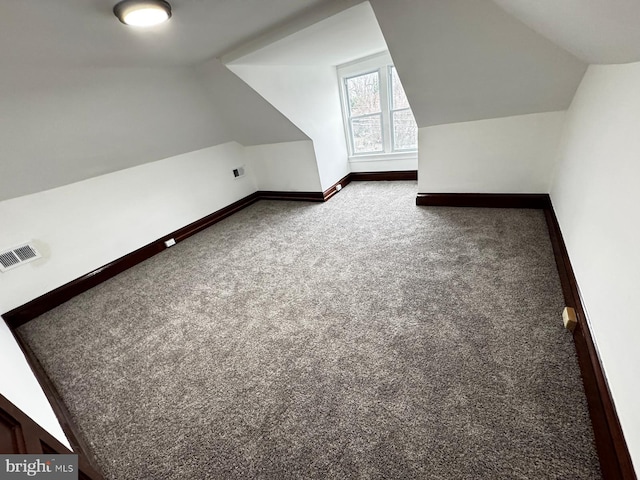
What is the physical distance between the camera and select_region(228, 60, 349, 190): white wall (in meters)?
2.60

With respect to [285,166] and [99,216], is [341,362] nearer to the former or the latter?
[99,216]

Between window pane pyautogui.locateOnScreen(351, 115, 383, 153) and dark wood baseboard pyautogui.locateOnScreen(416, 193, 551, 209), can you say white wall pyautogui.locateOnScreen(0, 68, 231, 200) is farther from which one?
dark wood baseboard pyautogui.locateOnScreen(416, 193, 551, 209)

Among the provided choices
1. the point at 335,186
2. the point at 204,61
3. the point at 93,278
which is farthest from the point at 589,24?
the point at 93,278

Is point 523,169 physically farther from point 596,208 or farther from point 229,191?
point 229,191

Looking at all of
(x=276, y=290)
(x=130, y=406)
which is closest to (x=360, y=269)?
(x=276, y=290)

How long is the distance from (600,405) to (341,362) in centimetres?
100

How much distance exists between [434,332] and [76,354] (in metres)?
2.27

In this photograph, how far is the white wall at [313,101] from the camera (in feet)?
8.54

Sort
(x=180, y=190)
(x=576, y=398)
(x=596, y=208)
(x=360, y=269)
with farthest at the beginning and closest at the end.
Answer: (x=180, y=190) < (x=360, y=269) < (x=596, y=208) < (x=576, y=398)

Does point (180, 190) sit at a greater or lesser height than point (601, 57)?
lesser

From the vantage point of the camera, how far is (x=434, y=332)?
1.47 meters

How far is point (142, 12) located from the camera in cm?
121

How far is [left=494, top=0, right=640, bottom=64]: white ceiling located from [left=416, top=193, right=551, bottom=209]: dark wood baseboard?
1334mm

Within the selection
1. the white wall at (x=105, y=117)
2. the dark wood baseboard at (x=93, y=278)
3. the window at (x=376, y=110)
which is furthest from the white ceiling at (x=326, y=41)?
the dark wood baseboard at (x=93, y=278)
